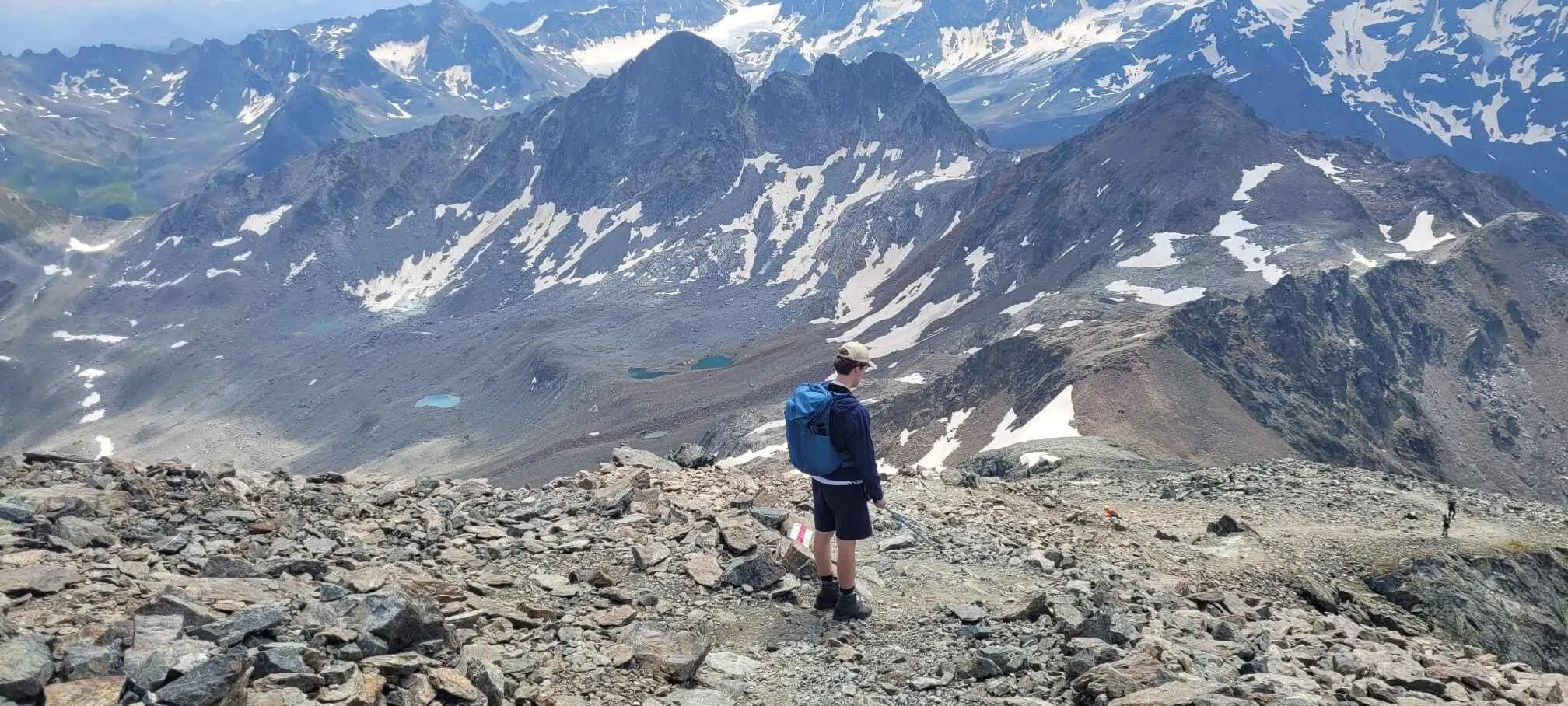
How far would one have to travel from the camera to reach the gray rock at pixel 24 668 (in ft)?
26.8

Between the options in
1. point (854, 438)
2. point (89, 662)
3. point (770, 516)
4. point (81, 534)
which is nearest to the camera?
point (89, 662)

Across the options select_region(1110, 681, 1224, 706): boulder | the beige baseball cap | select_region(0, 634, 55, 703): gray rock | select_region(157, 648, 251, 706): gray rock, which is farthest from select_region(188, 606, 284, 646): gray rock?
select_region(1110, 681, 1224, 706): boulder

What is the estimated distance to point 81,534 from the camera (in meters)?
13.6

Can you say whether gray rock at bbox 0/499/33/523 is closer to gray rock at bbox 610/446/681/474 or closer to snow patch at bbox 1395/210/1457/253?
gray rock at bbox 610/446/681/474

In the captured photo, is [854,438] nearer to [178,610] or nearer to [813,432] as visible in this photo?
[813,432]

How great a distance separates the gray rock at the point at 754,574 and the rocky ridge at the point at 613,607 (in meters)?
0.04

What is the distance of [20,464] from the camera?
18.3 m

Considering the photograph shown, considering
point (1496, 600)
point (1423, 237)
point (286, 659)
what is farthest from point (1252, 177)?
point (286, 659)

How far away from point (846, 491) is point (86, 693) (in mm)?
8063

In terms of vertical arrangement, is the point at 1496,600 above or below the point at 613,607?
below

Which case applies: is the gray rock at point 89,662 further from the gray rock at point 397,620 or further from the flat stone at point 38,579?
the flat stone at point 38,579

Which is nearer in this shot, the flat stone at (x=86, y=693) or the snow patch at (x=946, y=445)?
the flat stone at (x=86, y=693)

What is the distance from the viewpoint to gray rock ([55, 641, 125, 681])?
8.58 meters

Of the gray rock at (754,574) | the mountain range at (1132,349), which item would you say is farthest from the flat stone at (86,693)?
the mountain range at (1132,349)
